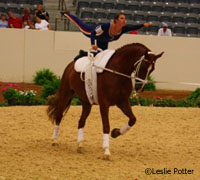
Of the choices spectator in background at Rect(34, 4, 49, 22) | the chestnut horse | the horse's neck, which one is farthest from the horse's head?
spectator in background at Rect(34, 4, 49, 22)

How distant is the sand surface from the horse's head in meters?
1.30

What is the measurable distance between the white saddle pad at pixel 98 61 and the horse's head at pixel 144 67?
76 centimetres

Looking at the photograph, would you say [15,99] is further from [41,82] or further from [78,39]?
[78,39]

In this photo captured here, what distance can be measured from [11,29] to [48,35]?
1246 millimetres

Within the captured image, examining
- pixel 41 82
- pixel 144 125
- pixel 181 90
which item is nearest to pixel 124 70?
pixel 144 125

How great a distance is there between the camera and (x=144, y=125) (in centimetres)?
1324

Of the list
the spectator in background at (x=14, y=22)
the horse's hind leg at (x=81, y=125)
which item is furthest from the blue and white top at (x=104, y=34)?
the spectator in background at (x=14, y=22)

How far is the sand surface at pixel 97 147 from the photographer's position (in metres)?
8.69

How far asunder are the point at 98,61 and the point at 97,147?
5.71 feet

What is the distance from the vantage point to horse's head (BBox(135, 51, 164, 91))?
951cm

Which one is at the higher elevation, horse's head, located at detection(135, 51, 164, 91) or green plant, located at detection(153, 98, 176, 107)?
horse's head, located at detection(135, 51, 164, 91)

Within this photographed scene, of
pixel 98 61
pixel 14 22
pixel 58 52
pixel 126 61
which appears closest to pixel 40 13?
pixel 14 22

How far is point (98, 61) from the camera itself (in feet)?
33.8

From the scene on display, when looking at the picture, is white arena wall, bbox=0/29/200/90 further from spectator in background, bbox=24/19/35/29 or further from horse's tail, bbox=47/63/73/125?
horse's tail, bbox=47/63/73/125
